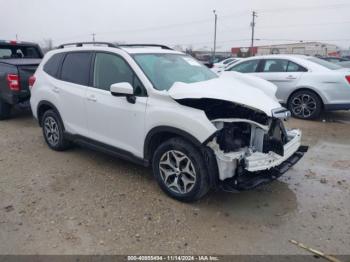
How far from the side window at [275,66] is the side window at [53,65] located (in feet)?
18.0

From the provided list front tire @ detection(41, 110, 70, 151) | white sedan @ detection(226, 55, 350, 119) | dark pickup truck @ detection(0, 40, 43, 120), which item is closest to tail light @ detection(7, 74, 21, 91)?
dark pickup truck @ detection(0, 40, 43, 120)

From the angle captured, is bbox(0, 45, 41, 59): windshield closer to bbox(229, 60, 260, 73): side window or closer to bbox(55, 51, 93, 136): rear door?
bbox(55, 51, 93, 136): rear door

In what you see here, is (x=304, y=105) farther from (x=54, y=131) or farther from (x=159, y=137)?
(x=54, y=131)

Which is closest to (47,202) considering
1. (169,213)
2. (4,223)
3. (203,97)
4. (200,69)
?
(4,223)

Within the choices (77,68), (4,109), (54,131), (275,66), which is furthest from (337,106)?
(4,109)

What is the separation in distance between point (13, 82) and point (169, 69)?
4.58 m

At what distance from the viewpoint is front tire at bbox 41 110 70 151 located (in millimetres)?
5449

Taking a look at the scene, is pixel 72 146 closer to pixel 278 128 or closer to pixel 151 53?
pixel 151 53

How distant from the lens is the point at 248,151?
142 inches

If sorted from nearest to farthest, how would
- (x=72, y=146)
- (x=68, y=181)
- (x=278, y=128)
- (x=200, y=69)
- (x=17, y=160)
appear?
1. (x=278, y=128)
2. (x=68, y=181)
3. (x=200, y=69)
4. (x=17, y=160)
5. (x=72, y=146)

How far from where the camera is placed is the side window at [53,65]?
5430 millimetres

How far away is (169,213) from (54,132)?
2.98 meters

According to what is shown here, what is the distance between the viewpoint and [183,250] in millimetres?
3043

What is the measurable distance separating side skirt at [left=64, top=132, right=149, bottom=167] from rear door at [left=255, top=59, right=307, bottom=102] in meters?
5.35
